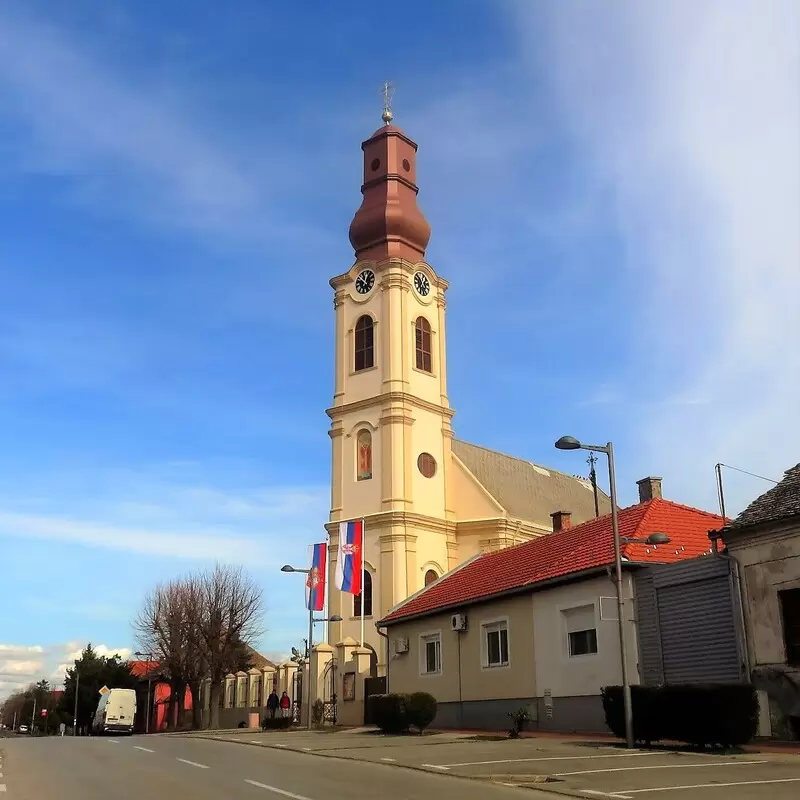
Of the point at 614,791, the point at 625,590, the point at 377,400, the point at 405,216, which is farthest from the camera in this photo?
the point at 405,216

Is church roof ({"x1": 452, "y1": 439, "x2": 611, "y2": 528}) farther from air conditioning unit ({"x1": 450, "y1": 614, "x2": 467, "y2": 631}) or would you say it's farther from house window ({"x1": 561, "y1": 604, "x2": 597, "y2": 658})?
house window ({"x1": 561, "y1": 604, "x2": 597, "y2": 658})

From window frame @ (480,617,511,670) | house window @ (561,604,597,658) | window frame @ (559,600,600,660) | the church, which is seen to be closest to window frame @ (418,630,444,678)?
window frame @ (480,617,511,670)

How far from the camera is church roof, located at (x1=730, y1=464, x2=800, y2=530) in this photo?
1903 centimetres

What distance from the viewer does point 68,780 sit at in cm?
1335

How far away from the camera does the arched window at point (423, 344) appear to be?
52062mm

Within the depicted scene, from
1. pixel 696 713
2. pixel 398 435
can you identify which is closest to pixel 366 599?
pixel 398 435

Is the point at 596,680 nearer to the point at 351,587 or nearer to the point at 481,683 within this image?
the point at 481,683

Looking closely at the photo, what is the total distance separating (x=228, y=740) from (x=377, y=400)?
26.4 metres

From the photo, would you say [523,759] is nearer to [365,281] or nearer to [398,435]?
[398,435]

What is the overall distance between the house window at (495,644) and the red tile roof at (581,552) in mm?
932

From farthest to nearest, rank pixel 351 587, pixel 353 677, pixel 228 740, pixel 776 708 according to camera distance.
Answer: pixel 351 587, pixel 353 677, pixel 228 740, pixel 776 708

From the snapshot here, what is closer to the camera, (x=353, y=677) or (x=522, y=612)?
(x=522, y=612)

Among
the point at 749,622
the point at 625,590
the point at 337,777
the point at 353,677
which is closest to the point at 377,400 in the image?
the point at 353,677

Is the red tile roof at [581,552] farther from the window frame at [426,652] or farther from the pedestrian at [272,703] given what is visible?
the pedestrian at [272,703]
